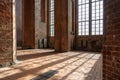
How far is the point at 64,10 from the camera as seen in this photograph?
11258 mm

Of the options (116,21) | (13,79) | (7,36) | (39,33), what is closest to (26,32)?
(39,33)

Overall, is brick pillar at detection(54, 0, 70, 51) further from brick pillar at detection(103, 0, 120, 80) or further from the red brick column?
brick pillar at detection(103, 0, 120, 80)

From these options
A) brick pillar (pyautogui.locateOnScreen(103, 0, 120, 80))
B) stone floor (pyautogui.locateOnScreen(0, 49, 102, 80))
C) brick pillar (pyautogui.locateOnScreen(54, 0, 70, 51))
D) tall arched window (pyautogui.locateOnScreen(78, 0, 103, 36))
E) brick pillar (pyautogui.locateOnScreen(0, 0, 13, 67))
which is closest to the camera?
brick pillar (pyautogui.locateOnScreen(103, 0, 120, 80))

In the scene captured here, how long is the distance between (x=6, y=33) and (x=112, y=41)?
12.8 feet

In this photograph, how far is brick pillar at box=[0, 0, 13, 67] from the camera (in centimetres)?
494

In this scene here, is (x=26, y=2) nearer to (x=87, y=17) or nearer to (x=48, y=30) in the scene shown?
(x=48, y=30)

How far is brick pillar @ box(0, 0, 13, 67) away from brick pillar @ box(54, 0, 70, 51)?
20.5 ft

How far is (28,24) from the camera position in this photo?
14266mm

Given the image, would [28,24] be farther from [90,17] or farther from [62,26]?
[90,17]

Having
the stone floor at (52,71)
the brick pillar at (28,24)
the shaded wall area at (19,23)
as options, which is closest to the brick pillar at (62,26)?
the brick pillar at (28,24)

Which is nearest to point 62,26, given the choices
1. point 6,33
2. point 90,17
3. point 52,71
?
point 90,17

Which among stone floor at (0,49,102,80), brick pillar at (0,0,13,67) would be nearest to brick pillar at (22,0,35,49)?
stone floor at (0,49,102,80)

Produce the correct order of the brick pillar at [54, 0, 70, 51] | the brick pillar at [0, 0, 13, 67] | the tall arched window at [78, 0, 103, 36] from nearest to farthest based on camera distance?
the brick pillar at [0, 0, 13, 67], the brick pillar at [54, 0, 70, 51], the tall arched window at [78, 0, 103, 36]

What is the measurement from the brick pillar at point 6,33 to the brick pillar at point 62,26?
6.24 meters
